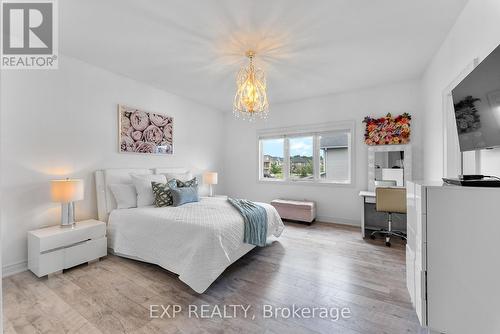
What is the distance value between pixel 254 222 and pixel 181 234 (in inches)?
34.4

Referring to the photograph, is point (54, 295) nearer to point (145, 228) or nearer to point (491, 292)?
point (145, 228)

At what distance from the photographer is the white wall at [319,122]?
12.8 ft

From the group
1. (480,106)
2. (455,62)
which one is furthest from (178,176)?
(455,62)

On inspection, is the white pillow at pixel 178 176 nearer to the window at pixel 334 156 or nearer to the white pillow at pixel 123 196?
the white pillow at pixel 123 196

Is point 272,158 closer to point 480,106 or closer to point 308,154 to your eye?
point 308,154

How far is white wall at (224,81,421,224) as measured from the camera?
3.91 metres

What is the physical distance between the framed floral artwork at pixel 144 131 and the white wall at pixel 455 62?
4011 mm

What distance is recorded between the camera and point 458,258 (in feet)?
4.52

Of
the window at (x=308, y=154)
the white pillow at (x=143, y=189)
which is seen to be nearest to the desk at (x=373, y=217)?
the window at (x=308, y=154)

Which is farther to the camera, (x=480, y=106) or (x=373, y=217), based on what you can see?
(x=373, y=217)

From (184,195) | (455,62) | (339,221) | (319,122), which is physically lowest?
(339,221)

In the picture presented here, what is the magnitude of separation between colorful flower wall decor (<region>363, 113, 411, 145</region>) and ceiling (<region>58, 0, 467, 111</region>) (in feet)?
2.14

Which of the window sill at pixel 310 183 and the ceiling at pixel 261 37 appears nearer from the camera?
the ceiling at pixel 261 37

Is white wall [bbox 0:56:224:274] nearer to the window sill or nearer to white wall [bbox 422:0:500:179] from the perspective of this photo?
the window sill
